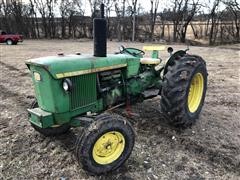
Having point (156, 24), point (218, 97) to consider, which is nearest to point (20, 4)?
point (156, 24)

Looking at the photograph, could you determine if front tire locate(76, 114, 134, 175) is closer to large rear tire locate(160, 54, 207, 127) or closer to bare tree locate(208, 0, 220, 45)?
large rear tire locate(160, 54, 207, 127)

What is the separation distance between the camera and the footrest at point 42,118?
3436mm

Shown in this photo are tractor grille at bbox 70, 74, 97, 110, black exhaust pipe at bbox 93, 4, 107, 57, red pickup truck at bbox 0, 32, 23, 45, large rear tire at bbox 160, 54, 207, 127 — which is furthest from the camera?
red pickup truck at bbox 0, 32, 23, 45

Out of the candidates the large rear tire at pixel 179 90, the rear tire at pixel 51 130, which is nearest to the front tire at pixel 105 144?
the large rear tire at pixel 179 90

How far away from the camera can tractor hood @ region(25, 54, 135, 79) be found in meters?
3.33

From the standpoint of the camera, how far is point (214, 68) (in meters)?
9.88

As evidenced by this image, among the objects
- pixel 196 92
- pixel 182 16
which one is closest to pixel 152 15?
pixel 182 16

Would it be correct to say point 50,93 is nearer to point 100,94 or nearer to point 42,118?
point 42,118

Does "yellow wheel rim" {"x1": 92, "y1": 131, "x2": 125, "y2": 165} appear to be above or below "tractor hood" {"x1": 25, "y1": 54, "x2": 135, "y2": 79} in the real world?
below

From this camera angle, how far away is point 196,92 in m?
4.96

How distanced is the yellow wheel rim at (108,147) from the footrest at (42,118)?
2.21ft

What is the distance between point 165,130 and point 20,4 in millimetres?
33264

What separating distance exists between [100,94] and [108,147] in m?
0.89

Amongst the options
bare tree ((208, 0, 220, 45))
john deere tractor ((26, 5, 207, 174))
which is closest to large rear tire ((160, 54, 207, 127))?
john deere tractor ((26, 5, 207, 174))
